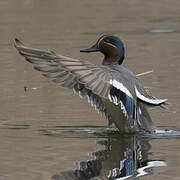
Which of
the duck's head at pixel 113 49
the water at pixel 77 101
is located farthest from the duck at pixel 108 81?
the water at pixel 77 101

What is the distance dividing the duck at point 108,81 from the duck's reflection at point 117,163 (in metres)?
0.29

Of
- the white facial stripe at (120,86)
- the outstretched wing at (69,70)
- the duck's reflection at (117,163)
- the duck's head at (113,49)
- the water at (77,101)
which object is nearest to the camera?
the duck's reflection at (117,163)

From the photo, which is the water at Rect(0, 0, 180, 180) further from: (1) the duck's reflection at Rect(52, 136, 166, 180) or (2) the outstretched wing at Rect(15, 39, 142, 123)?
(2) the outstretched wing at Rect(15, 39, 142, 123)

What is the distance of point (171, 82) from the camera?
39.3 ft

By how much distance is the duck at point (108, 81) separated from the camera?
27.8ft

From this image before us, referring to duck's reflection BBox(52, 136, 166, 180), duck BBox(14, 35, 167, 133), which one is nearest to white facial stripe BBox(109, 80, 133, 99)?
duck BBox(14, 35, 167, 133)

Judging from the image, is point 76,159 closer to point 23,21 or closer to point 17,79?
point 17,79

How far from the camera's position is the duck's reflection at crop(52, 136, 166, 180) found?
7402 mm

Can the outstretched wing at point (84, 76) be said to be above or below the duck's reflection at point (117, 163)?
above

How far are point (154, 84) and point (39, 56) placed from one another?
3.29 meters

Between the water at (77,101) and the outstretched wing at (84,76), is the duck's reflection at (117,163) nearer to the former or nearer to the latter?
the water at (77,101)

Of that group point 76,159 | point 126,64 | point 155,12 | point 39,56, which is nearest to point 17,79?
point 126,64

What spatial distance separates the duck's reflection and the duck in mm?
287

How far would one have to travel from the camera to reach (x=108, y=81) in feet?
28.5
